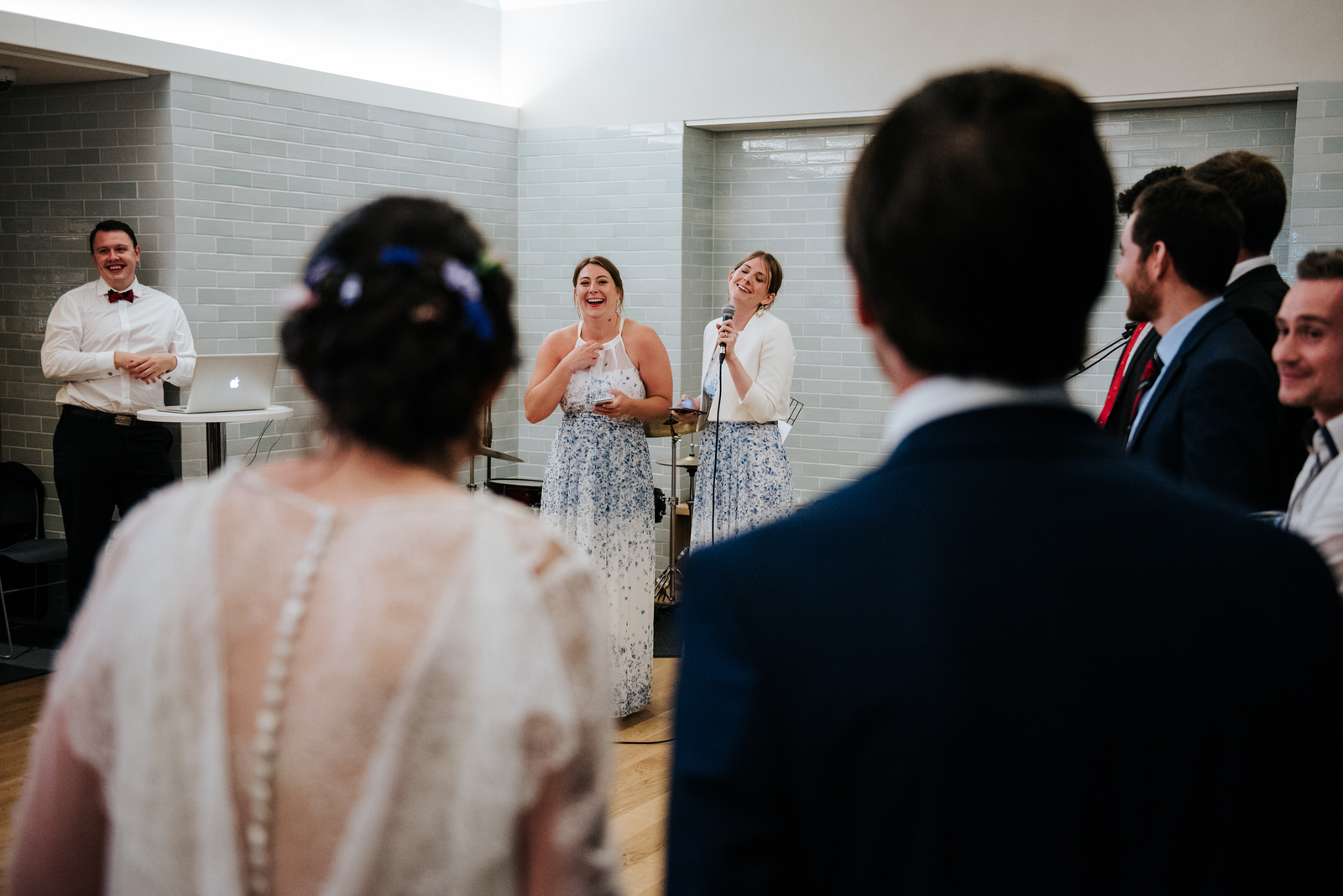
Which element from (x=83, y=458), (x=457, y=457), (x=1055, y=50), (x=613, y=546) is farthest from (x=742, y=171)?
(x=457, y=457)

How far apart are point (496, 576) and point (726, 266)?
21.6 ft

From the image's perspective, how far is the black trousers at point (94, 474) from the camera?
5.38 meters

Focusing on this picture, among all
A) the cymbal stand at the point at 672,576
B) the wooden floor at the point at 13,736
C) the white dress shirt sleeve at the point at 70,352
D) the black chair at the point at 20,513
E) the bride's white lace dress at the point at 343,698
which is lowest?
the wooden floor at the point at 13,736

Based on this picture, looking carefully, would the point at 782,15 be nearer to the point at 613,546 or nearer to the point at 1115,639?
the point at 613,546

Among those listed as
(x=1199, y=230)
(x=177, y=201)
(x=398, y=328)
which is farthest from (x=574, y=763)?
(x=177, y=201)

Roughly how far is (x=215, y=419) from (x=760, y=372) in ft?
7.90

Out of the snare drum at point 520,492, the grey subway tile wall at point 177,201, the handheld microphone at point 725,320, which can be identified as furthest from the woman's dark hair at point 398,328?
the grey subway tile wall at point 177,201

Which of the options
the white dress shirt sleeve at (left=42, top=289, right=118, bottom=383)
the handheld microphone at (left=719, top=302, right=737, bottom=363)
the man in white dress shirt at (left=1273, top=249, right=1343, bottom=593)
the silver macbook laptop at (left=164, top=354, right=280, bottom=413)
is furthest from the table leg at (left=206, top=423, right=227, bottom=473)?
the man in white dress shirt at (left=1273, top=249, right=1343, bottom=593)

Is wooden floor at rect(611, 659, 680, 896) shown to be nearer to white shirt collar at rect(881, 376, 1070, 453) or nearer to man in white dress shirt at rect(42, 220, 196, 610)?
white shirt collar at rect(881, 376, 1070, 453)

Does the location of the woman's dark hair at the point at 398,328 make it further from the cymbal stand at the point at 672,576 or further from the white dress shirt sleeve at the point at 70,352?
the cymbal stand at the point at 672,576

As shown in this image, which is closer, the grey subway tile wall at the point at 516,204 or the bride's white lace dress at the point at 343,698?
the bride's white lace dress at the point at 343,698

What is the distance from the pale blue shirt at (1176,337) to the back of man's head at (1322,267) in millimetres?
333

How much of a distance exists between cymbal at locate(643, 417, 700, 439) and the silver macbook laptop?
5.64 feet

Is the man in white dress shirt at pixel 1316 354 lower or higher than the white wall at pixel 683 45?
lower
